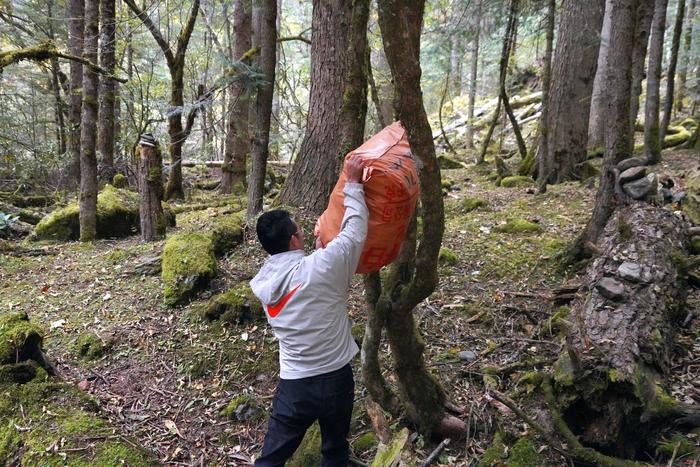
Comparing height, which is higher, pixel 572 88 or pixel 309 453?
pixel 572 88

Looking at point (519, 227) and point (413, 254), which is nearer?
point (413, 254)

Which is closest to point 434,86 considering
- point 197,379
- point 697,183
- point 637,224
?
point 697,183

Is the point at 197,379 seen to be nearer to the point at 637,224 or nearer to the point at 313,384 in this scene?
the point at 313,384

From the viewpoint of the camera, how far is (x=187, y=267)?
5.62m

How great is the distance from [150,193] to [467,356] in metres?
6.22

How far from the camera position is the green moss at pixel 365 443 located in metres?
3.41

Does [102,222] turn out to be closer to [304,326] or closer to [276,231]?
[276,231]

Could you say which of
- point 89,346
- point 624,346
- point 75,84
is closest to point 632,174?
point 624,346

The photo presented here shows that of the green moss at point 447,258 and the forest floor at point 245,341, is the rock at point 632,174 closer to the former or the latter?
the forest floor at point 245,341

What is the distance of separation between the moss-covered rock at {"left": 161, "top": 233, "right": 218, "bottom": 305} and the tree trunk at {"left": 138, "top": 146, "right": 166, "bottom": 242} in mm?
2165

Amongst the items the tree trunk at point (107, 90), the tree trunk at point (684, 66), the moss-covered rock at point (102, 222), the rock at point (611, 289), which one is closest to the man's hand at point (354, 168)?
the rock at point (611, 289)

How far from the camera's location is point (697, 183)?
585cm

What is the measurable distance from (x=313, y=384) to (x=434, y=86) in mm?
20137

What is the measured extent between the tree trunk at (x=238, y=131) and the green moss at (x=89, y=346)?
677 cm
